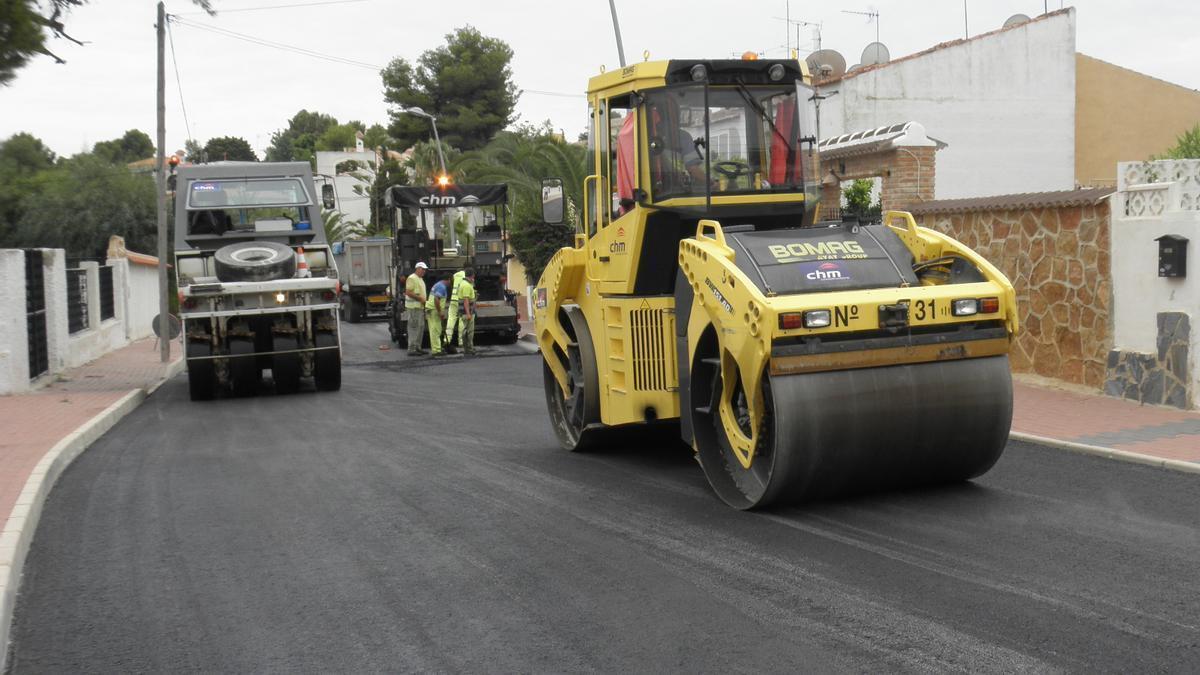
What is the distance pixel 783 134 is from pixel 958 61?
20.0m

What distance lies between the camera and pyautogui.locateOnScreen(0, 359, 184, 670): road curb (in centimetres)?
603

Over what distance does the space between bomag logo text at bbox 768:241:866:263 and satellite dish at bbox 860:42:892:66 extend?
26.2 m

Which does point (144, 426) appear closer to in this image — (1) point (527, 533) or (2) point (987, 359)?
(1) point (527, 533)

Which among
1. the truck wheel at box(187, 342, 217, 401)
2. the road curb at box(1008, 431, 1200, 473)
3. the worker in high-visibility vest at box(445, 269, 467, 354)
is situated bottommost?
the road curb at box(1008, 431, 1200, 473)

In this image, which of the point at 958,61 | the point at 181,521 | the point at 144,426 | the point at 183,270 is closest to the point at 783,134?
the point at 181,521

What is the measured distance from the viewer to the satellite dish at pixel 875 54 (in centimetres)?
3244

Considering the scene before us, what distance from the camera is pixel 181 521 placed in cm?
795

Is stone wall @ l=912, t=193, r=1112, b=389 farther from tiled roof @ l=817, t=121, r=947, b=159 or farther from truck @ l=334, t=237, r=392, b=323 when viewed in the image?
truck @ l=334, t=237, r=392, b=323

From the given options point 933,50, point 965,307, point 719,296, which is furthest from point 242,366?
point 933,50

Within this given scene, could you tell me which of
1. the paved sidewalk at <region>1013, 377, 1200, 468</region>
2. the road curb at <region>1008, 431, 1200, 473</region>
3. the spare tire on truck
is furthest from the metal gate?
the road curb at <region>1008, 431, 1200, 473</region>

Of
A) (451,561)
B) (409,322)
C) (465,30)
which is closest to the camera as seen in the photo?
(451,561)

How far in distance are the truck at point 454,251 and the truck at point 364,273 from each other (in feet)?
39.0

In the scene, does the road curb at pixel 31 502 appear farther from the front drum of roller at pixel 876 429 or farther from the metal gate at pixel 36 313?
the front drum of roller at pixel 876 429

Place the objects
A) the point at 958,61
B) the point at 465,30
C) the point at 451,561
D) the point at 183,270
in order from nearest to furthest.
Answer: the point at 451,561 < the point at 183,270 < the point at 958,61 < the point at 465,30
